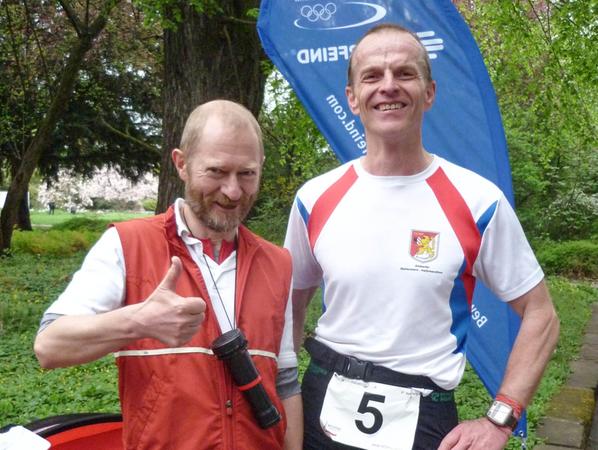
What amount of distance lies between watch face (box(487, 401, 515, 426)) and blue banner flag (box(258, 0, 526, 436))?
176 centimetres

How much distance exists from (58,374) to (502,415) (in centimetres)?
538

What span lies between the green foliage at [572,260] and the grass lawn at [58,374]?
446 centimetres

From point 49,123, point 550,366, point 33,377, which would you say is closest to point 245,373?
point 33,377

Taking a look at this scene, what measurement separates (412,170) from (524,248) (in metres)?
0.41

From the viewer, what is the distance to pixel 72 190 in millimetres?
54719

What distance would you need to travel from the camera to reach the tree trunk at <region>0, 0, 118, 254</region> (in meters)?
11.6

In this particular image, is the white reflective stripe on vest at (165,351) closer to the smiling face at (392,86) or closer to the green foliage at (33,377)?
the smiling face at (392,86)

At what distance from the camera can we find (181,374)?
6.76ft

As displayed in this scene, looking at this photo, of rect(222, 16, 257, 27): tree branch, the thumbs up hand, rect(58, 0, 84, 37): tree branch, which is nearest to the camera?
the thumbs up hand

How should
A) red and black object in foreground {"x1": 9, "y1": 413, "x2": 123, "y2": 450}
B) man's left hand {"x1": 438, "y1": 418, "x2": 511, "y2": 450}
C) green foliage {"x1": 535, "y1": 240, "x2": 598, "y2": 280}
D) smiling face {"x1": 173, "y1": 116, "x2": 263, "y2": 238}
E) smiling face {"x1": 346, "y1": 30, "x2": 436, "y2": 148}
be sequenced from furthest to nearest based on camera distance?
1. green foliage {"x1": 535, "y1": 240, "x2": 598, "y2": 280}
2. red and black object in foreground {"x1": 9, "y1": 413, "x2": 123, "y2": 450}
3. smiling face {"x1": 346, "y1": 30, "x2": 436, "y2": 148}
4. man's left hand {"x1": 438, "y1": 418, "x2": 511, "y2": 450}
5. smiling face {"x1": 173, "y1": 116, "x2": 263, "y2": 238}

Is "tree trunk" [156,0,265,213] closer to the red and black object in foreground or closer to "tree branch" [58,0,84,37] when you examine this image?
the red and black object in foreground

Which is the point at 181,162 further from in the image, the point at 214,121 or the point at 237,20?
the point at 237,20

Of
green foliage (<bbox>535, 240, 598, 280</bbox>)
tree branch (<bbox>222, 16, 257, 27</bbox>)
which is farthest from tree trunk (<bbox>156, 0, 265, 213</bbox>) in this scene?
green foliage (<bbox>535, 240, 598, 280</bbox>)

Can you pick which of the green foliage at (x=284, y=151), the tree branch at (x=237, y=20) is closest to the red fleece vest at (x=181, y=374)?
the tree branch at (x=237, y=20)
